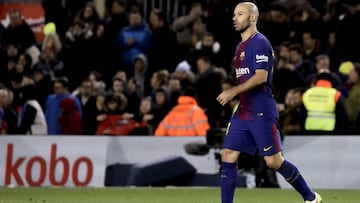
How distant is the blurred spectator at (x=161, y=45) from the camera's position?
23.2m

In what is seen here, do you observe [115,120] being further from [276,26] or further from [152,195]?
[276,26]

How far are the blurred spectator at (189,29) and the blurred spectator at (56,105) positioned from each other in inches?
126

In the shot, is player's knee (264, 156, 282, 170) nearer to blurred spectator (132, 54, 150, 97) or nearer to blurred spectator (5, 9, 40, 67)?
blurred spectator (132, 54, 150, 97)

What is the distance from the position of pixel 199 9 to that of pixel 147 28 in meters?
1.17

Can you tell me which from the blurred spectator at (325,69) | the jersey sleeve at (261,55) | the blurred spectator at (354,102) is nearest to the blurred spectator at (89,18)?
the blurred spectator at (325,69)

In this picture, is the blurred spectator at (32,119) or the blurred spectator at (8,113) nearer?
the blurred spectator at (32,119)

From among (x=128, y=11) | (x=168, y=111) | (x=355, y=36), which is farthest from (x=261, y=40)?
(x=128, y=11)

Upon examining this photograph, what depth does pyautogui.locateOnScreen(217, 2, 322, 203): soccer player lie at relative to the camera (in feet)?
39.7

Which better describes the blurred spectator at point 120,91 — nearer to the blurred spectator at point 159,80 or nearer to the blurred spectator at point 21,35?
the blurred spectator at point 159,80

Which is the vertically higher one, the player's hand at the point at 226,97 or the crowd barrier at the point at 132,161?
the player's hand at the point at 226,97

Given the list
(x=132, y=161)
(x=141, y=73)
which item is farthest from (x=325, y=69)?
(x=141, y=73)

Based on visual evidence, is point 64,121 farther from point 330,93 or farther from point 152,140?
point 330,93

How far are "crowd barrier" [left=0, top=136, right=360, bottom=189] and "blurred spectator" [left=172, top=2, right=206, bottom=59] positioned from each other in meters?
A: 4.61

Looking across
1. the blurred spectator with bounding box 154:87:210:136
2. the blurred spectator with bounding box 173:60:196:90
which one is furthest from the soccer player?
the blurred spectator with bounding box 173:60:196:90
